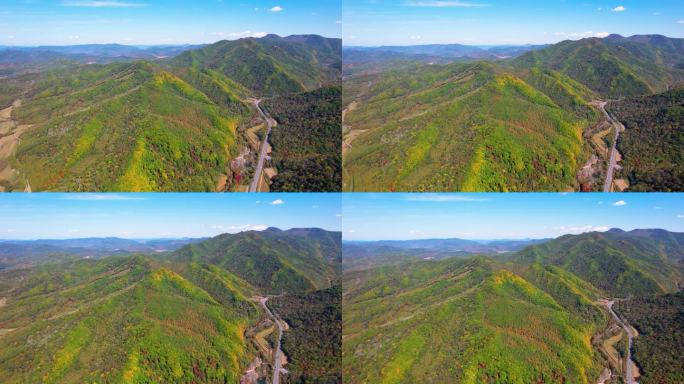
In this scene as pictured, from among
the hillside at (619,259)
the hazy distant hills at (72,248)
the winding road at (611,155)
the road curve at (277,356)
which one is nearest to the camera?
the winding road at (611,155)

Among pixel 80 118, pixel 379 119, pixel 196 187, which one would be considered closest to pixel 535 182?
pixel 379 119

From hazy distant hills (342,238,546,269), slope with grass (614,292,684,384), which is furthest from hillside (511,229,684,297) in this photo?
hazy distant hills (342,238,546,269)

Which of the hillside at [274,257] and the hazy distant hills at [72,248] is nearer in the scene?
the hazy distant hills at [72,248]

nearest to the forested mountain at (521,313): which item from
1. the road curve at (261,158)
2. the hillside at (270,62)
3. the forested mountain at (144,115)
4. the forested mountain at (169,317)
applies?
the forested mountain at (169,317)

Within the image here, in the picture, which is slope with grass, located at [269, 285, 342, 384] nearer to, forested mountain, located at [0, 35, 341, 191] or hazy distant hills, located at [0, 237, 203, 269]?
hazy distant hills, located at [0, 237, 203, 269]

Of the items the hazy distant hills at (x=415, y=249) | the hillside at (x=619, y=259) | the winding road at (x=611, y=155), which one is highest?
the winding road at (x=611, y=155)

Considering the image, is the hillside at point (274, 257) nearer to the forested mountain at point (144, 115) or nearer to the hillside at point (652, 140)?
the forested mountain at point (144, 115)

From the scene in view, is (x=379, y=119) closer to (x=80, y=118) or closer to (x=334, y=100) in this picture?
(x=334, y=100)
